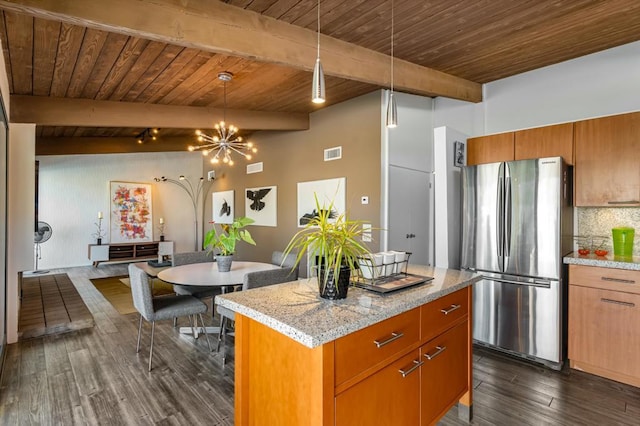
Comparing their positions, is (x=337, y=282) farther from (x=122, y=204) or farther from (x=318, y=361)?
(x=122, y=204)

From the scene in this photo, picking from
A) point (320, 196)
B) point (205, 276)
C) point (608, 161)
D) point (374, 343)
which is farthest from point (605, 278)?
point (320, 196)

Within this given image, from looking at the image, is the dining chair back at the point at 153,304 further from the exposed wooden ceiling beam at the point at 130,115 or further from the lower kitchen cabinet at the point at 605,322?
the lower kitchen cabinet at the point at 605,322

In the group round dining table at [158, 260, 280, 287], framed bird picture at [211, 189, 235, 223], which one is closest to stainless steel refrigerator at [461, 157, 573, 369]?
round dining table at [158, 260, 280, 287]

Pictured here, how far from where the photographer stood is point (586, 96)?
11.7 ft

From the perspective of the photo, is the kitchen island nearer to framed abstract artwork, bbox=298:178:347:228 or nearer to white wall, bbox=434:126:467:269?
white wall, bbox=434:126:467:269

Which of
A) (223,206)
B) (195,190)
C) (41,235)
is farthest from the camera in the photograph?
(195,190)

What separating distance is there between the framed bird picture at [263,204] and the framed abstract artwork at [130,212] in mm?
3076

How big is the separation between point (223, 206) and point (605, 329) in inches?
289

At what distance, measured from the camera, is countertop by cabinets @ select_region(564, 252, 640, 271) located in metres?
Answer: 2.65

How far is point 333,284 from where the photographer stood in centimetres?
170

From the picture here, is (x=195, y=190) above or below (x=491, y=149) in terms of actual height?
below

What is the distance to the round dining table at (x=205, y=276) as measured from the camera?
3.08 m

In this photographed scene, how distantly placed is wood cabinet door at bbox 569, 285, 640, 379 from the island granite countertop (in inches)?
61.4

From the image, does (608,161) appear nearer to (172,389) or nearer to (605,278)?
(605,278)
